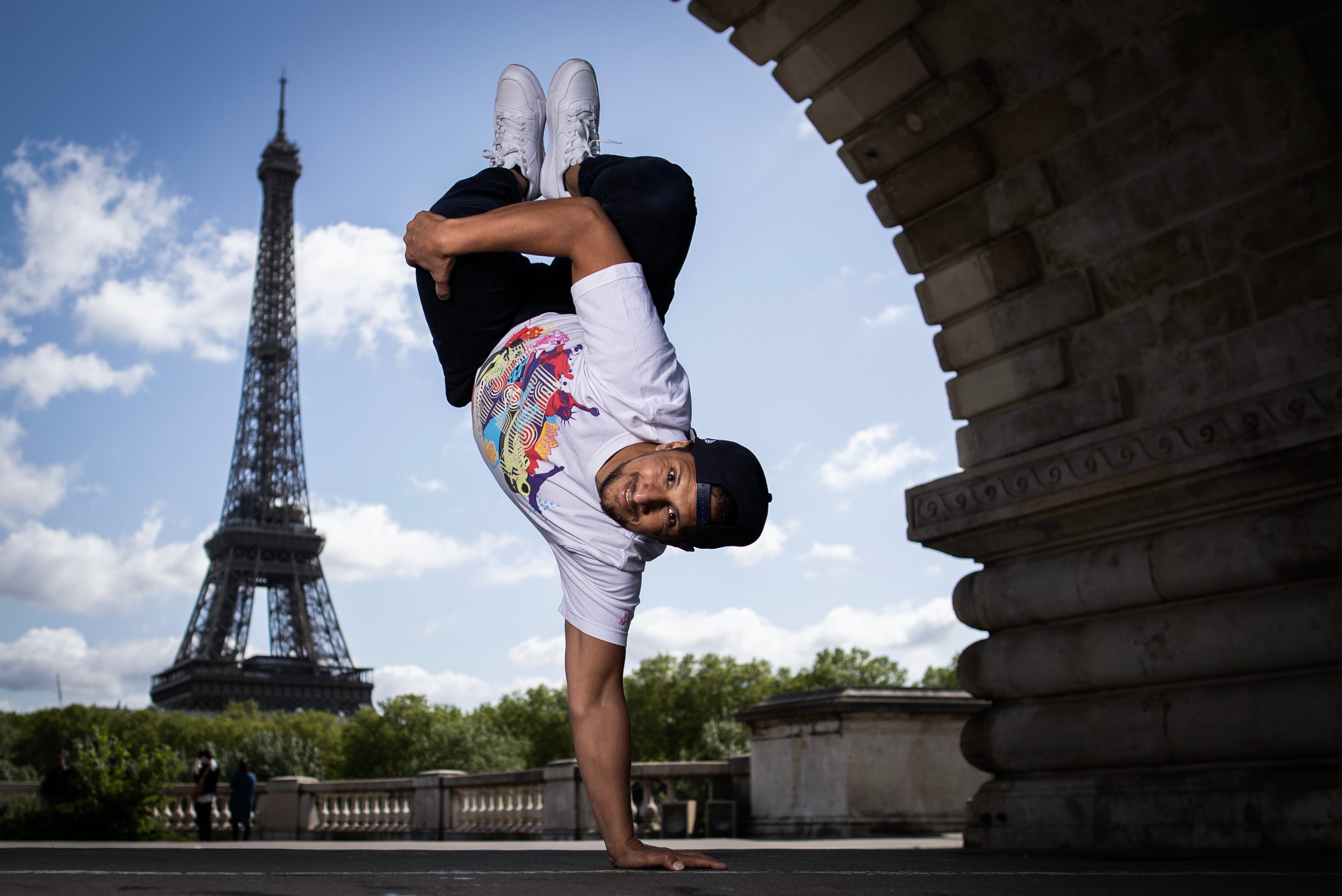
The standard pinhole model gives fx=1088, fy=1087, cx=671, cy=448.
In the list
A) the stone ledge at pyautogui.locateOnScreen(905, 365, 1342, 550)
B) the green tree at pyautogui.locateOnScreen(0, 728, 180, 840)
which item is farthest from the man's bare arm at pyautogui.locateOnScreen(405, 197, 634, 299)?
the green tree at pyautogui.locateOnScreen(0, 728, 180, 840)

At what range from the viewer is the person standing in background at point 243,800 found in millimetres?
16234

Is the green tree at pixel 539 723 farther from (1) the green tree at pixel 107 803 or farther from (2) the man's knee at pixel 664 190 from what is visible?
(2) the man's knee at pixel 664 190

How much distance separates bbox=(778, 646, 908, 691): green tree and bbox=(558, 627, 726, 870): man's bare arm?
63.8 metres

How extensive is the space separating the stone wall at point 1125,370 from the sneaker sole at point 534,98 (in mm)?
2138

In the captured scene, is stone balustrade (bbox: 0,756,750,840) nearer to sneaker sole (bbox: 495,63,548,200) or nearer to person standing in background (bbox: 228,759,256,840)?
person standing in background (bbox: 228,759,256,840)

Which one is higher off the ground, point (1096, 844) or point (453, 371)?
point (453, 371)

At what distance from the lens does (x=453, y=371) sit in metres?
3.98

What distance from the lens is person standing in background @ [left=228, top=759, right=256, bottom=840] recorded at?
53.3 feet

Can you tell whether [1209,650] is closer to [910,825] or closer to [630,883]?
[630,883]

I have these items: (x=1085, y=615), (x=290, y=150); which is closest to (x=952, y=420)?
(x=1085, y=615)

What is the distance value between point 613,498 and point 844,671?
221ft

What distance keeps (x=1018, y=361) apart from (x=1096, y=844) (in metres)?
2.50

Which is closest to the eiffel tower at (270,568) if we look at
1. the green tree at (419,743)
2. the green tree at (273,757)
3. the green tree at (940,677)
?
the green tree at (419,743)

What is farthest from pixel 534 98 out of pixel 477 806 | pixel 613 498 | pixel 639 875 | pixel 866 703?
pixel 477 806
